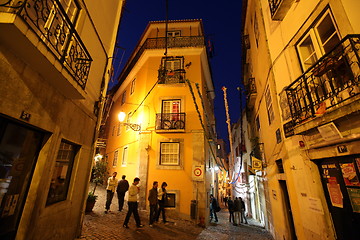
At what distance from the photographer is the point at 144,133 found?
12.6 m

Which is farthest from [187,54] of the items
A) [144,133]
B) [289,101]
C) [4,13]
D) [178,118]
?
[4,13]

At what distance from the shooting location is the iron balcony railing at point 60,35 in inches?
138

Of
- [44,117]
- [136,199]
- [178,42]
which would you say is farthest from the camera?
[178,42]

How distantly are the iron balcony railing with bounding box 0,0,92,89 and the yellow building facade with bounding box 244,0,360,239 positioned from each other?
5.88m

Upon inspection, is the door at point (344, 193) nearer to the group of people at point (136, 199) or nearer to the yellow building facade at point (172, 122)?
the group of people at point (136, 199)

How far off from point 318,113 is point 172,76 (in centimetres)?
1079

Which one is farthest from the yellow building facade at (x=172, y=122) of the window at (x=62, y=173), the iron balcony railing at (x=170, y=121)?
the window at (x=62, y=173)

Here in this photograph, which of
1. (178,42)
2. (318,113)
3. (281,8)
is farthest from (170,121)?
(318,113)

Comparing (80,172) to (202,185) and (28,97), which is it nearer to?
(28,97)

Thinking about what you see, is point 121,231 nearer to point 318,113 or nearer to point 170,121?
point 170,121

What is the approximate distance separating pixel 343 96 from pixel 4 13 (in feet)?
21.2

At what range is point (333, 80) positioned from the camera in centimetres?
406

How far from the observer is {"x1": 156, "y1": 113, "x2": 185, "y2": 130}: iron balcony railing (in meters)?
12.2

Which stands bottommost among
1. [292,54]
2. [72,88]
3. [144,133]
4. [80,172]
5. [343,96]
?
[80,172]
